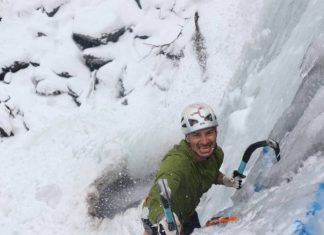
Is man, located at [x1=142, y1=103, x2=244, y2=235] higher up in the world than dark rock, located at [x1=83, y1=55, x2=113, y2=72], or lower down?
lower down

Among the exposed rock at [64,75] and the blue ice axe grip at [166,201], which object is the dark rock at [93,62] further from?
the blue ice axe grip at [166,201]

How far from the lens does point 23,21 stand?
12742 mm

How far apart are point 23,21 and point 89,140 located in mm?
4774

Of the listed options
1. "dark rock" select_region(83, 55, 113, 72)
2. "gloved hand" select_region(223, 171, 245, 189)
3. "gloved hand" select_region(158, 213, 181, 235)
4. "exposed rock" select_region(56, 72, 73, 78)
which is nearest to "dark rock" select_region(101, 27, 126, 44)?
"dark rock" select_region(83, 55, 113, 72)

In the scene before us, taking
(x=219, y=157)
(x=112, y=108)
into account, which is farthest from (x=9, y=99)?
(x=219, y=157)

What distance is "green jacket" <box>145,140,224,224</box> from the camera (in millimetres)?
3340

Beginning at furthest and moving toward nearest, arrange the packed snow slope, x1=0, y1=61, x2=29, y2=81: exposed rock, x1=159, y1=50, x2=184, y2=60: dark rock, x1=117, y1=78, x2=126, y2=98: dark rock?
x1=0, y1=61, x2=29, y2=81: exposed rock < x1=117, y1=78, x2=126, y2=98: dark rock < x1=159, y1=50, x2=184, y2=60: dark rock < the packed snow slope

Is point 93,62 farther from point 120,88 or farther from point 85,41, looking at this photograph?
point 120,88

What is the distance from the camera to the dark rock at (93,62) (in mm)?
10844

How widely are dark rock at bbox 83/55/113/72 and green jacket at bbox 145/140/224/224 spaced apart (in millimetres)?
7188

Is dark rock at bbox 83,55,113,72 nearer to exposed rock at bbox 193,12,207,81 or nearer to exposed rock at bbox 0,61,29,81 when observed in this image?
exposed rock at bbox 0,61,29,81

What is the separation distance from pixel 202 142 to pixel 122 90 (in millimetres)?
6815

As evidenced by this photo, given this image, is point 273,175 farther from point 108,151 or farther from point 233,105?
point 108,151

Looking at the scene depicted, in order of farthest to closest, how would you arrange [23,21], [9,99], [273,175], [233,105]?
[23,21] < [9,99] < [233,105] < [273,175]
